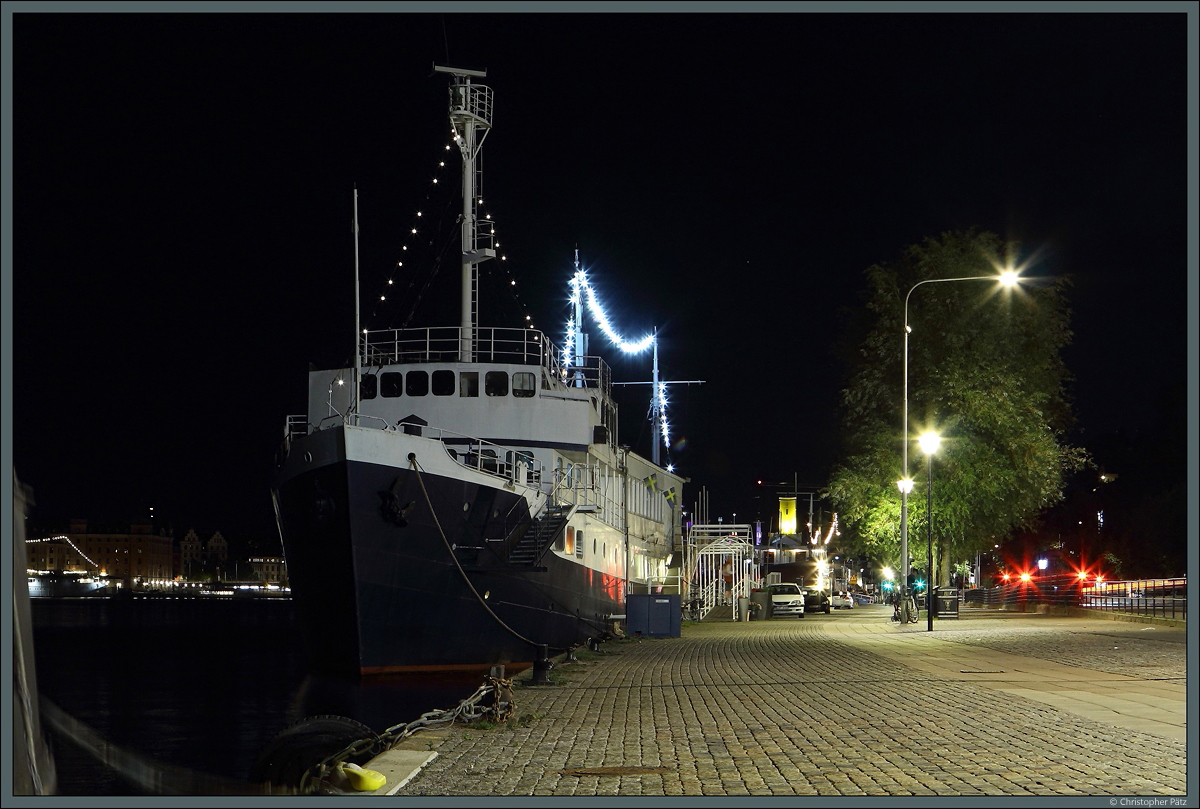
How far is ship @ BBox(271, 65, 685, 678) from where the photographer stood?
945 inches

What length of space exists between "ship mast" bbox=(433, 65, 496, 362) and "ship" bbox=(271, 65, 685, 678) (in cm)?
5

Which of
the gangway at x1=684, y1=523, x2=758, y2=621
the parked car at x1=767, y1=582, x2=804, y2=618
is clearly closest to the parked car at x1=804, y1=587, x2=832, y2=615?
the gangway at x1=684, y1=523, x2=758, y2=621

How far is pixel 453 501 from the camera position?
82.4ft

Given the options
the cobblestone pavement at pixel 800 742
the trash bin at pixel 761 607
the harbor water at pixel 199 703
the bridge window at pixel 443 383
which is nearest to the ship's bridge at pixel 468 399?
the bridge window at pixel 443 383

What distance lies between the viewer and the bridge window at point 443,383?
29953 mm

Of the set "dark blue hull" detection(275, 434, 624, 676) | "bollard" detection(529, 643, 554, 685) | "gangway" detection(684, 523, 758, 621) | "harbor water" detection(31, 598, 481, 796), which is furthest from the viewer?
"gangway" detection(684, 523, 758, 621)

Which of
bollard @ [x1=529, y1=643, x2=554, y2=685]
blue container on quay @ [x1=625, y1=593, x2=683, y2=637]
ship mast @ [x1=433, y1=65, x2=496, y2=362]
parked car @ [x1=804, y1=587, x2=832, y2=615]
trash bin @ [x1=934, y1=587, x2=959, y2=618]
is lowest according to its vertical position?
parked car @ [x1=804, y1=587, x2=832, y2=615]

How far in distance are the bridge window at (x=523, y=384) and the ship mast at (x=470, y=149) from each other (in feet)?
9.46

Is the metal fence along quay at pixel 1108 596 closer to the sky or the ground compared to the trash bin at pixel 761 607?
closer to the sky

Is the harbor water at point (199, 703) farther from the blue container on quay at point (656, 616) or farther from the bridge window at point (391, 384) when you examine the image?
the bridge window at point (391, 384)

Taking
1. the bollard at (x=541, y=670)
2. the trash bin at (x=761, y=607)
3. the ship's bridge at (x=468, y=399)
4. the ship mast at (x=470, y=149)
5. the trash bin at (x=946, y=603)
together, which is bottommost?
the trash bin at (x=761, y=607)

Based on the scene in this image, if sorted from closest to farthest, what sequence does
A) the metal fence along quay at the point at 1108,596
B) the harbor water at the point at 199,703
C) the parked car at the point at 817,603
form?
the harbor water at the point at 199,703 → the metal fence along quay at the point at 1108,596 → the parked car at the point at 817,603

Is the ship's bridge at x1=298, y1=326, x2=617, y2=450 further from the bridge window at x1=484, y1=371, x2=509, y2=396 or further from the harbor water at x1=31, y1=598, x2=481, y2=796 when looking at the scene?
the harbor water at x1=31, y1=598, x2=481, y2=796

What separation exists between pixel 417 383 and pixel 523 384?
256 centimetres
